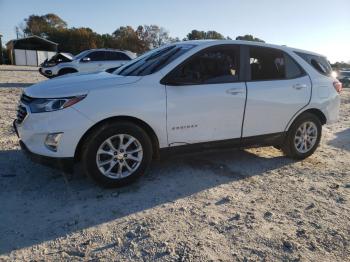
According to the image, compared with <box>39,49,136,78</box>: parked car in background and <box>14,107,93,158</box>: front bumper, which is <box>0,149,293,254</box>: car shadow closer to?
<box>14,107,93,158</box>: front bumper

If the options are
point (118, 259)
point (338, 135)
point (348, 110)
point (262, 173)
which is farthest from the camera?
point (348, 110)

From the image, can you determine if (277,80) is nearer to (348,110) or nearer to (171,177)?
(171,177)

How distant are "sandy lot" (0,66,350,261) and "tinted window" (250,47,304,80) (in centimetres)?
139

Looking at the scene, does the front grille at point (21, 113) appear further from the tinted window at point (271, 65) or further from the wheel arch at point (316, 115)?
the wheel arch at point (316, 115)

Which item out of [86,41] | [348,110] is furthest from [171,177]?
[86,41]

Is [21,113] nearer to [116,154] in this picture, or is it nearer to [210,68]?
[116,154]

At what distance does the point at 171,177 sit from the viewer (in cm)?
484

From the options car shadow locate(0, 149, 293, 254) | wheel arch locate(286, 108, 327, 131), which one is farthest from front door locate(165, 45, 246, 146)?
wheel arch locate(286, 108, 327, 131)

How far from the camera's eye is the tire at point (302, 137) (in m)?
5.64

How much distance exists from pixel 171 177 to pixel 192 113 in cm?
94

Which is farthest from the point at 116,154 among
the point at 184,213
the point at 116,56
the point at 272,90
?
the point at 116,56

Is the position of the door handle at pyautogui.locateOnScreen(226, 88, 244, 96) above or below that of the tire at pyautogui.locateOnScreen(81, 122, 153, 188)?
above

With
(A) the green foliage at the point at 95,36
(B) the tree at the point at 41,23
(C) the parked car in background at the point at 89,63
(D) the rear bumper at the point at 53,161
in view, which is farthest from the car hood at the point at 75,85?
(B) the tree at the point at 41,23

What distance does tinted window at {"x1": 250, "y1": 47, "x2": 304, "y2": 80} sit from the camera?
5141 mm
